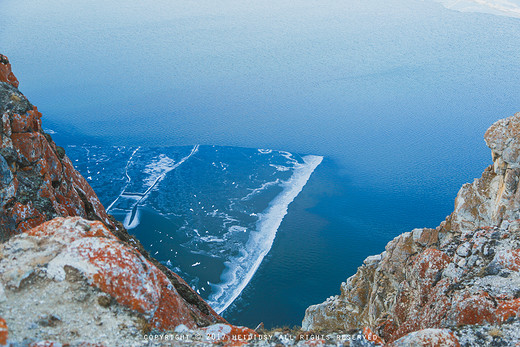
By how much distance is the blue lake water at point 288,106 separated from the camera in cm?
4744

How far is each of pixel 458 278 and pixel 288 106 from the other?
5664 cm

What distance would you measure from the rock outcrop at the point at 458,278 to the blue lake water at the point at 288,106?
50.0 feet

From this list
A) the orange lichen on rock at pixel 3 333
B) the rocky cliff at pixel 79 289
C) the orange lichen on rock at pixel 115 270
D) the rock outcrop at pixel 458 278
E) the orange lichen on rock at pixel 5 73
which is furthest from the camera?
the orange lichen on rock at pixel 5 73

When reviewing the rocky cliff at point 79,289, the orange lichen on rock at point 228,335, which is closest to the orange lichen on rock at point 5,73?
the rocky cliff at point 79,289

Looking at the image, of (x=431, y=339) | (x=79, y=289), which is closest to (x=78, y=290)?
(x=79, y=289)

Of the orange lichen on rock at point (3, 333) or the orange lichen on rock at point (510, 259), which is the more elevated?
the orange lichen on rock at point (510, 259)

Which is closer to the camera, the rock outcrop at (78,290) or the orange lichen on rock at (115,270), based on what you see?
the rock outcrop at (78,290)

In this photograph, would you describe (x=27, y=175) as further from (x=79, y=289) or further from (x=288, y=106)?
(x=288, y=106)

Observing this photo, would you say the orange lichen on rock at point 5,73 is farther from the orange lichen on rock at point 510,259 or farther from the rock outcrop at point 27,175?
the orange lichen on rock at point 510,259

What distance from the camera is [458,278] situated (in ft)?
48.6

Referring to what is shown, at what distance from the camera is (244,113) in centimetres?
6812

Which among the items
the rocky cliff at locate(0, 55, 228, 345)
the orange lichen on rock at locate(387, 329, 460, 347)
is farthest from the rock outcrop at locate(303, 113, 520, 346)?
the rocky cliff at locate(0, 55, 228, 345)

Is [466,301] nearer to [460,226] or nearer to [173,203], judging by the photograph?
[460,226]

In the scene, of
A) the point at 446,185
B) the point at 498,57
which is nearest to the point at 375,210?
the point at 446,185
